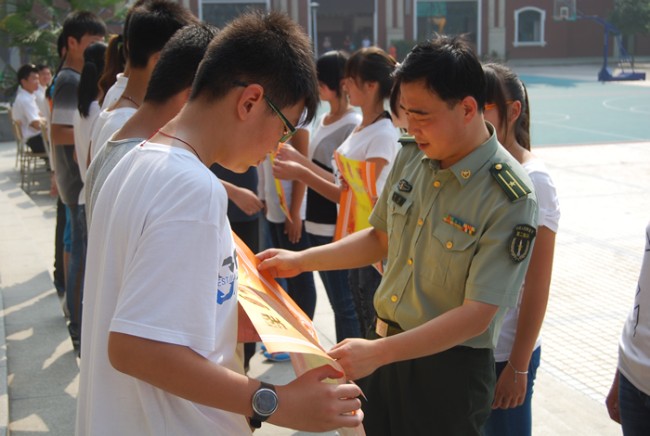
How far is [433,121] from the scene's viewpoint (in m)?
2.23

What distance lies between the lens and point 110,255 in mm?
1514

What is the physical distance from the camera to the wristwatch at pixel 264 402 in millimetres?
1470

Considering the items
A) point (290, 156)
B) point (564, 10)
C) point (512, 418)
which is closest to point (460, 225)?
point (512, 418)

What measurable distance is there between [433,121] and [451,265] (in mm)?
415

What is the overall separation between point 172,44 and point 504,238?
3.41 feet

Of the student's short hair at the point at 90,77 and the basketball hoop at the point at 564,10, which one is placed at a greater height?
the basketball hoop at the point at 564,10

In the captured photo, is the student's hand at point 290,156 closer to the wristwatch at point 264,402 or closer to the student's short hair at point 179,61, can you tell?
the student's short hair at point 179,61

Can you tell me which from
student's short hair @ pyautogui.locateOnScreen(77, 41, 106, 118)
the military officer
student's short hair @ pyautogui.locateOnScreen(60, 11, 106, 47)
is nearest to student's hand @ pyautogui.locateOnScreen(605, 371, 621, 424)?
the military officer

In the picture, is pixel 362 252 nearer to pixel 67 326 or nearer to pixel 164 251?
pixel 164 251

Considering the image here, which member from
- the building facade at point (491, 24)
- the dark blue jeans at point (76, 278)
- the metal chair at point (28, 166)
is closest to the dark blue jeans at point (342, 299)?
the dark blue jeans at point (76, 278)

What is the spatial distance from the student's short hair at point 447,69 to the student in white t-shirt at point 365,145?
1.64 metres

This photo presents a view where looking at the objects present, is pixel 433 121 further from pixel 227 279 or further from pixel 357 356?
pixel 227 279

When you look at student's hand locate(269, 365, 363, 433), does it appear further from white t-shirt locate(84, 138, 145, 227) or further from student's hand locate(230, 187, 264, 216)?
student's hand locate(230, 187, 264, 216)

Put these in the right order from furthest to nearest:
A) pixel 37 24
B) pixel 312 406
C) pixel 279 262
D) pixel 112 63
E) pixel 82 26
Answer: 1. pixel 37 24
2. pixel 82 26
3. pixel 112 63
4. pixel 279 262
5. pixel 312 406
